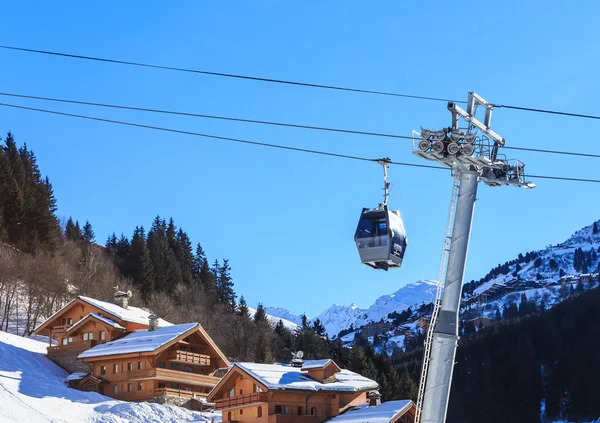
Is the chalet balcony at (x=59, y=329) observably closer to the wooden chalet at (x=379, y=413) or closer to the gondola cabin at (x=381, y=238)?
the wooden chalet at (x=379, y=413)

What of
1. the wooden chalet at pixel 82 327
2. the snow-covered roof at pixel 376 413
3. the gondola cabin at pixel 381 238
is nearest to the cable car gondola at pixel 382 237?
the gondola cabin at pixel 381 238

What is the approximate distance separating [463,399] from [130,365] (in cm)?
14259

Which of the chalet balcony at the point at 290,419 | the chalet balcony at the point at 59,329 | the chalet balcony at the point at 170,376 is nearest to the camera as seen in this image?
the chalet balcony at the point at 290,419

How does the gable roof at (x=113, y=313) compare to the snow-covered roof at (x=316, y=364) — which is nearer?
the snow-covered roof at (x=316, y=364)

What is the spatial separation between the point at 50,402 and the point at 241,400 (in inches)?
483

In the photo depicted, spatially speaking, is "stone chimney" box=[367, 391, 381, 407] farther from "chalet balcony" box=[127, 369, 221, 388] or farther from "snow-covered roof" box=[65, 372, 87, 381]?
"snow-covered roof" box=[65, 372, 87, 381]

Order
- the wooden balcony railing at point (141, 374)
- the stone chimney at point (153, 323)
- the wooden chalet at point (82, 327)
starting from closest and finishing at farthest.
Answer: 1. the wooden balcony railing at point (141, 374)
2. the wooden chalet at point (82, 327)
3. the stone chimney at point (153, 323)

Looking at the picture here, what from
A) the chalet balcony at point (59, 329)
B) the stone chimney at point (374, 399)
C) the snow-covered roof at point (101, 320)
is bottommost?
the stone chimney at point (374, 399)

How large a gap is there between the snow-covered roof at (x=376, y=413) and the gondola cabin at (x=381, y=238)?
3188 centimetres

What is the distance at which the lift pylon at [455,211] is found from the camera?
21734 mm

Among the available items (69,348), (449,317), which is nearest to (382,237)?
(449,317)

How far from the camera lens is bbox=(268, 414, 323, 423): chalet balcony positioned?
193ft

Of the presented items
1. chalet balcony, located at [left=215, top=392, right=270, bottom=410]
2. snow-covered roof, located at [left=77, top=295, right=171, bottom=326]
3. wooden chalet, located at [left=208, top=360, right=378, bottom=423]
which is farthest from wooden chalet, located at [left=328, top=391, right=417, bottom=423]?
snow-covered roof, located at [left=77, top=295, right=171, bottom=326]

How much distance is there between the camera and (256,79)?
25484 mm
